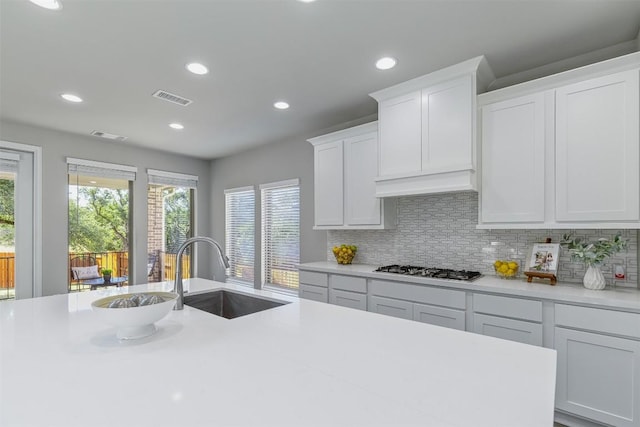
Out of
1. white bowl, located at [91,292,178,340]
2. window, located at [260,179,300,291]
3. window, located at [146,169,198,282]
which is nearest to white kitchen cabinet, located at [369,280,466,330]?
window, located at [260,179,300,291]

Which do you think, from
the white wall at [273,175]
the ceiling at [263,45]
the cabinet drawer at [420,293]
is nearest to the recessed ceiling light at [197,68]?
the ceiling at [263,45]

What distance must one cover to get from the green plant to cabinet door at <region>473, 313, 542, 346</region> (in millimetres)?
552

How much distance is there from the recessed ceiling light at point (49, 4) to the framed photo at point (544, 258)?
3528mm

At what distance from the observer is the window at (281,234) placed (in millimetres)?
4477

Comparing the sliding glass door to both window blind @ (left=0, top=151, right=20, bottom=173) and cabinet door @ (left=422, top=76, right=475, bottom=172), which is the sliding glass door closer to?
window blind @ (left=0, top=151, right=20, bottom=173)

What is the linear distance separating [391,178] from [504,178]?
89 cm

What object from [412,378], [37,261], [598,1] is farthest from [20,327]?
[598,1]

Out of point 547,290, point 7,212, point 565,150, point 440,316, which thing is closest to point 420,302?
point 440,316

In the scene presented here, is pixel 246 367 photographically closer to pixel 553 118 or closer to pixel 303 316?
pixel 303 316

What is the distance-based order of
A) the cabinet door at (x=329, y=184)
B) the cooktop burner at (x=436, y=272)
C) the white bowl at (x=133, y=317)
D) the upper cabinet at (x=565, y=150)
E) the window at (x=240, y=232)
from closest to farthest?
1. the white bowl at (x=133, y=317)
2. the upper cabinet at (x=565, y=150)
3. the cooktop burner at (x=436, y=272)
4. the cabinet door at (x=329, y=184)
5. the window at (x=240, y=232)

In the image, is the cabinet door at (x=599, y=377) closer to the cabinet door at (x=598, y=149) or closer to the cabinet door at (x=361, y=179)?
the cabinet door at (x=598, y=149)

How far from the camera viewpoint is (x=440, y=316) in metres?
2.51

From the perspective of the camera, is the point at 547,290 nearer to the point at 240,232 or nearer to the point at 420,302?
the point at 420,302

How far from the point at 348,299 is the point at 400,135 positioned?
5.36ft
